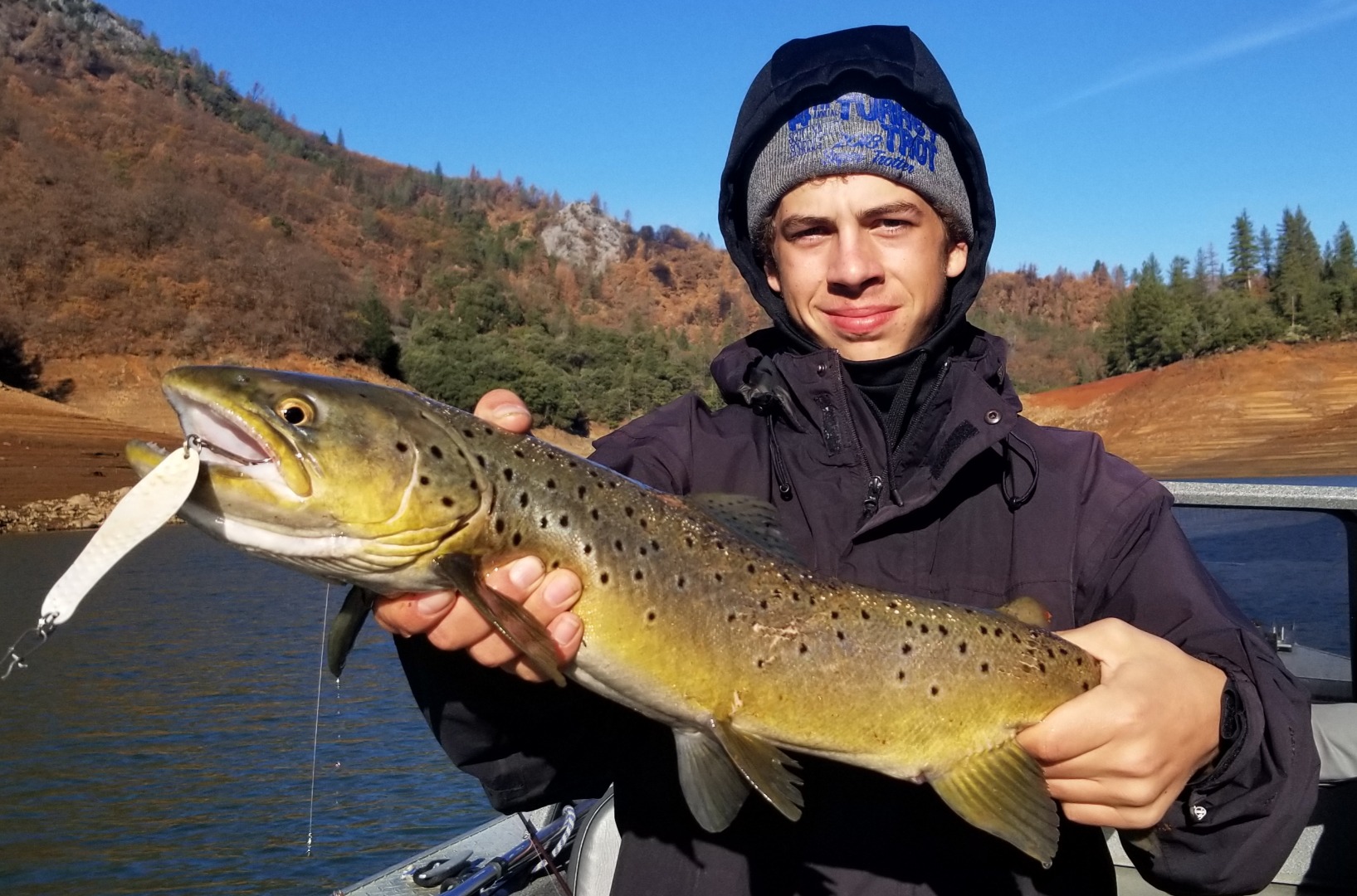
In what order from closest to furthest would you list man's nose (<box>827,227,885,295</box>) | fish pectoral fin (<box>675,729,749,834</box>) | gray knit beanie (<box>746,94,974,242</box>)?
fish pectoral fin (<box>675,729,749,834</box>) → man's nose (<box>827,227,885,295</box>) → gray knit beanie (<box>746,94,974,242</box>)

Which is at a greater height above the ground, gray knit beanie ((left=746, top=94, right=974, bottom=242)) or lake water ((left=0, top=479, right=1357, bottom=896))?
gray knit beanie ((left=746, top=94, right=974, bottom=242))

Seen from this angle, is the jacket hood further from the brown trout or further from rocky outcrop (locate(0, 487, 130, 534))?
rocky outcrop (locate(0, 487, 130, 534))

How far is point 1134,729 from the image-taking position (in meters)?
2.15

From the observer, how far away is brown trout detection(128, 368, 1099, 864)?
213cm

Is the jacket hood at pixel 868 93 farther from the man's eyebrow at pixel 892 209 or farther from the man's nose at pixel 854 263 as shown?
the man's eyebrow at pixel 892 209

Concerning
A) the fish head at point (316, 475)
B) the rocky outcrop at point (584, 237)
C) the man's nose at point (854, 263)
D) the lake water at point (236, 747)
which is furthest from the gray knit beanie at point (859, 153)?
the rocky outcrop at point (584, 237)

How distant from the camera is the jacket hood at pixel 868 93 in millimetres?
3133

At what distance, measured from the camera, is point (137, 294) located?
170 feet

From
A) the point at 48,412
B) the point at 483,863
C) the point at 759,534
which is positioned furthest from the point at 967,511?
the point at 48,412

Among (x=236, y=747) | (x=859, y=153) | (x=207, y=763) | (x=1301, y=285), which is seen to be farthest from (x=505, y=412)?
(x=1301, y=285)

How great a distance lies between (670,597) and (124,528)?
1121 millimetres

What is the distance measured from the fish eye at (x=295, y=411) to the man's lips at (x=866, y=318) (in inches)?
57.8

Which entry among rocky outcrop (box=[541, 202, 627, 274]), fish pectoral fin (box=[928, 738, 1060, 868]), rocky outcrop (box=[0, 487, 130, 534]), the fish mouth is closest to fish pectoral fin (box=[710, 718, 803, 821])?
fish pectoral fin (box=[928, 738, 1060, 868])

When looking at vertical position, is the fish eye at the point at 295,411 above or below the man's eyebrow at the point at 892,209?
below
